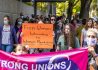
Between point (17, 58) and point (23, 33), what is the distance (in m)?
5.05

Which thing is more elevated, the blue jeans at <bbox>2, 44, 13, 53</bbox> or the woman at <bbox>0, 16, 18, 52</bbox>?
the woman at <bbox>0, 16, 18, 52</bbox>

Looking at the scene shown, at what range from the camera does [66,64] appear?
8.30 meters

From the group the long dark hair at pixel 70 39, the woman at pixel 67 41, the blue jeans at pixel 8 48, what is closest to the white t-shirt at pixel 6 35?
the blue jeans at pixel 8 48

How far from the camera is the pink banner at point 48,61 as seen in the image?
27.0ft

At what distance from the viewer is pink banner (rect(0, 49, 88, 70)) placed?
8.23 metres

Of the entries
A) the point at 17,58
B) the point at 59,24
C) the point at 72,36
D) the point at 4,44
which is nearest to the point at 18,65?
the point at 17,58

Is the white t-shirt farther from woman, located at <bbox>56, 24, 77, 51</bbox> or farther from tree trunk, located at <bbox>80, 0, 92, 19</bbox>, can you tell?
tree trunk, located at <bbox>80, 0, 92, 19</bbox>

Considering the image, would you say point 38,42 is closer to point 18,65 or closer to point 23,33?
point 23,33

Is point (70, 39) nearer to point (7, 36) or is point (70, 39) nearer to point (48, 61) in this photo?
point (7, 36)

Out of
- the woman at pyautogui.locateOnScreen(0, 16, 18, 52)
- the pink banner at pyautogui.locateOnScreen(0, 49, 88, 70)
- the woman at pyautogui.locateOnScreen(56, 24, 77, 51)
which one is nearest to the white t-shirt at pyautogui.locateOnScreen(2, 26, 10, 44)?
the woman at pyautogui.locateOnScreen(0, 16, 18, 52)

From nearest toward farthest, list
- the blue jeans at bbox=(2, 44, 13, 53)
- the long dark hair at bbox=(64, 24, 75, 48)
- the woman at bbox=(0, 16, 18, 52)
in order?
the long dark hair at bbox=(64, 24, 75, 48)
the blue jeans at bbox=(2, 44, 13, 53)
the woman at bbox=(0, 16, 18, 52)

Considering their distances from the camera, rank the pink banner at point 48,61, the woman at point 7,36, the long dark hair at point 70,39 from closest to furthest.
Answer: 1. the pink banner at point 48,61
2. the long dark hair at point 70,39
3. the woman at point 7,36

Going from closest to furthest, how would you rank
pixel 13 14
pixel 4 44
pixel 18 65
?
pixel 18 65 → pixel 4 44 → pixel 13 14

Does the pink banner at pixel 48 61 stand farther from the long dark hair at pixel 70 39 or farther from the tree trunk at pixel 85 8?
the tree trunk at pixel 85 8
